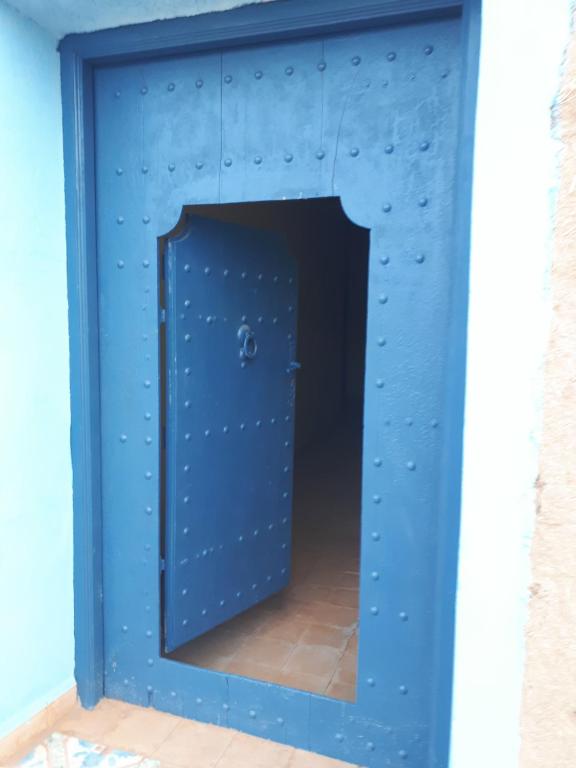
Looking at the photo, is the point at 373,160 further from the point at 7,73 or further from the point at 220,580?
the point at 220,580

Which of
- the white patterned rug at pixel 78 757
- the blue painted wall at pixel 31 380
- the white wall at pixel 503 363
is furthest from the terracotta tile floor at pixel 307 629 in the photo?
the white wall at pixel 503 363

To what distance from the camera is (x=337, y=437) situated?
793 centimetres

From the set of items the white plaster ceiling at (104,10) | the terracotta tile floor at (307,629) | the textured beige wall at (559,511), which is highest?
the white plaster ceiling at (104,10)

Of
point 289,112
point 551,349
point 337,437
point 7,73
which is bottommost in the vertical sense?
point 337,437

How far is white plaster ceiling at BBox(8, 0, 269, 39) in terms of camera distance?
5.99 feet

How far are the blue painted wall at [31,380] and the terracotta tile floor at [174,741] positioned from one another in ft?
0.53

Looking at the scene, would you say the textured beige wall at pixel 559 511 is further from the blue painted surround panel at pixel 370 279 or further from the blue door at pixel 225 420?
the blue door at pixel 225 420

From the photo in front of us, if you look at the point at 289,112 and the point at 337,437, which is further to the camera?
the point at 337,437

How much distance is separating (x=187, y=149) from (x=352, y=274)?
7759mm

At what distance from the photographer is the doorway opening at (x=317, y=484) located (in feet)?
8.51

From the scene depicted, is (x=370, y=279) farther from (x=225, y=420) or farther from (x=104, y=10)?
(x=104, y=10)

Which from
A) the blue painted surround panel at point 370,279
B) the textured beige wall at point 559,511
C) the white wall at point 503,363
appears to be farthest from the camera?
the blue painted surround panel at point 370,279

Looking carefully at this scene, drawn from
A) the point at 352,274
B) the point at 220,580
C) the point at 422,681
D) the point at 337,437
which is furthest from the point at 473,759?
the point at 352,274

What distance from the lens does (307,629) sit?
113 inches
